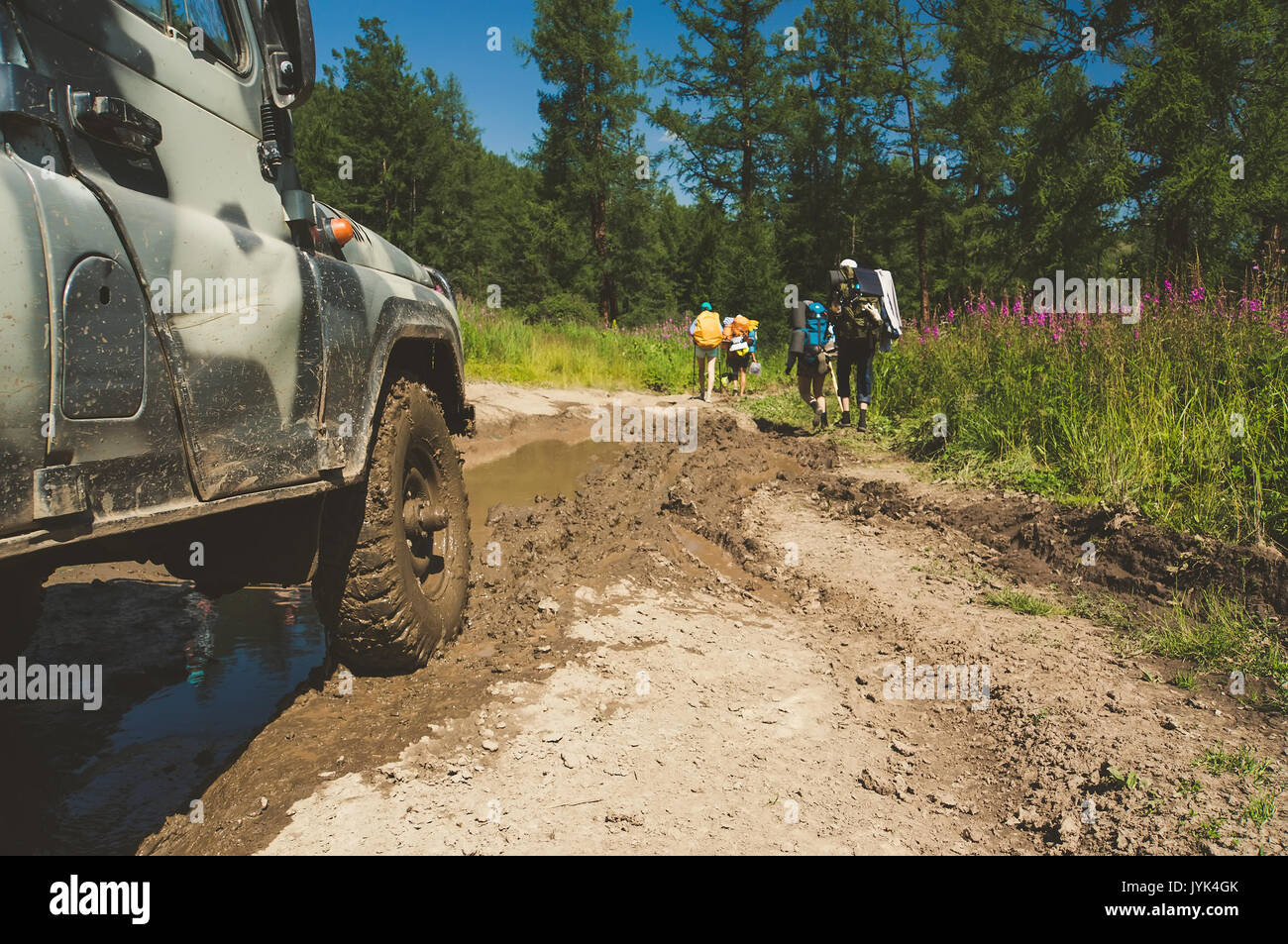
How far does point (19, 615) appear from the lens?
296cm

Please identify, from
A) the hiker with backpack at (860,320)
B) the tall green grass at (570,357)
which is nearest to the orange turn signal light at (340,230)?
the hiker with backpack at (860,320)

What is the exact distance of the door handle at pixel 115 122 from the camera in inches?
71.3

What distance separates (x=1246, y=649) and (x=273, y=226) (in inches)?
182

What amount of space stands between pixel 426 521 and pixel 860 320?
740cm

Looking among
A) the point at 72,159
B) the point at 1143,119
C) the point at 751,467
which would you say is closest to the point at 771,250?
the point at 1143,119

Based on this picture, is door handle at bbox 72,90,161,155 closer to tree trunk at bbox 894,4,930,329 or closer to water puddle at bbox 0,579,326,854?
water puddle at bbox 0,579,326,854

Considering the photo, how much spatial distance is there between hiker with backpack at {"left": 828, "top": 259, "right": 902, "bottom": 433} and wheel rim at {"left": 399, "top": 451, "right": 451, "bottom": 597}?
23.5 ft

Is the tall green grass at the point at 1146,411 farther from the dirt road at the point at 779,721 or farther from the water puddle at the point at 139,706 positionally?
the water puddle at the point at 139,706

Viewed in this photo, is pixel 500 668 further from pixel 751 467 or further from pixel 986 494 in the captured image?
pixel 751 467

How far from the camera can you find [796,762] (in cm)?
289

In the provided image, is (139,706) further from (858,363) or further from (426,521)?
(858,363)

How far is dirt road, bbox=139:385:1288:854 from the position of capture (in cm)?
248

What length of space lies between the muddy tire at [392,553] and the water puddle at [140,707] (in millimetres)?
701

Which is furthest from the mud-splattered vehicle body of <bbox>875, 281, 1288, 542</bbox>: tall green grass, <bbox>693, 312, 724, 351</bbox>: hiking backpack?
<bbox>693, 312, 724, 351</bbox>: hiking backpack
